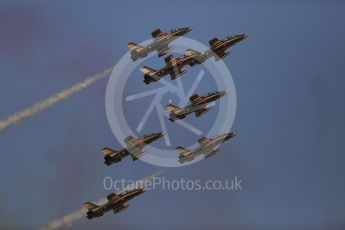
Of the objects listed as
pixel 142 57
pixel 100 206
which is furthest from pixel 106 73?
pixel 100 206

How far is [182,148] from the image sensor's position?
8269 cm

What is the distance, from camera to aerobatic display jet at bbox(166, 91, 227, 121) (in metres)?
82.2

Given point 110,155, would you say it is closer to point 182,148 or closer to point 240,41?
point 182,148

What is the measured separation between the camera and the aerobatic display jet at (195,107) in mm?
82188

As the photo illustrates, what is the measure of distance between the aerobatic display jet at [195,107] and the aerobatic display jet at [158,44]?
351 centimetres

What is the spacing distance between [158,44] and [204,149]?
24.1ft

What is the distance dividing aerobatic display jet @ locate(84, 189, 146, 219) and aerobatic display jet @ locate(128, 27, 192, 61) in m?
8.55

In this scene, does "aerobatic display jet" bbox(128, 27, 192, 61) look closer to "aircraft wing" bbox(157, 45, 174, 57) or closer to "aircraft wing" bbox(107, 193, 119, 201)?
"aircraft wing" bbox(157, 45, 174, 57)

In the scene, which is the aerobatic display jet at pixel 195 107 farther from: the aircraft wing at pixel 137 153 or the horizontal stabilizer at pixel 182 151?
the aircraft wing at pixel 137 153

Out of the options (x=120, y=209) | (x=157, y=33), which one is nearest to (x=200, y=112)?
(x=157, y=33)

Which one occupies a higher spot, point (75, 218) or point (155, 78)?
point (155, 78)

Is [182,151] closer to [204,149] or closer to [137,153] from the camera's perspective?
[204,149]

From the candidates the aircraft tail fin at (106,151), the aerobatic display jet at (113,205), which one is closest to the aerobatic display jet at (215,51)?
the aircraft tail fin at (106,151)

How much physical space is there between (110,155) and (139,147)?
6.26ft
